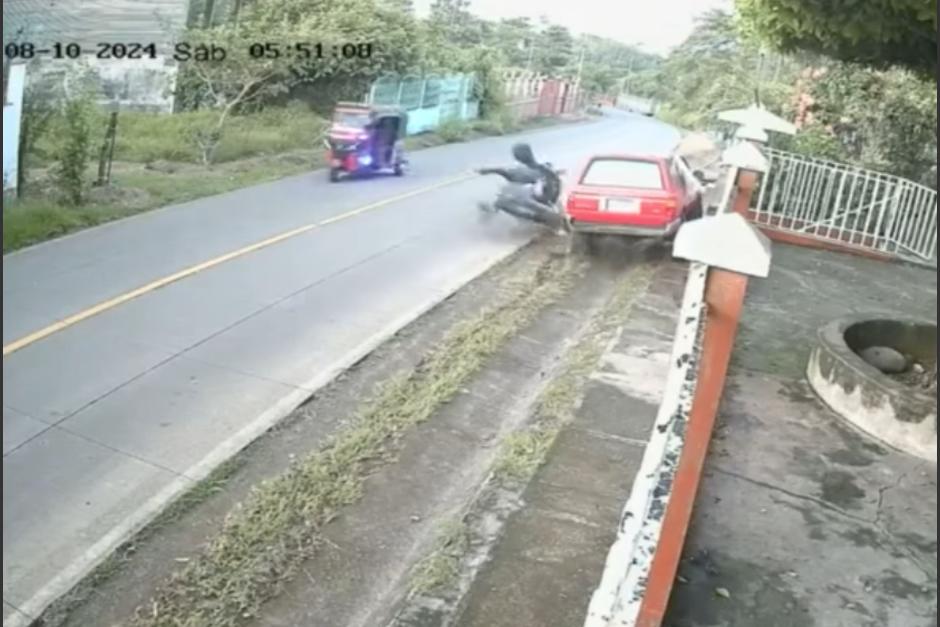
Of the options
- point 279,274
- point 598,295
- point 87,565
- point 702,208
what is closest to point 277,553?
point 87,565

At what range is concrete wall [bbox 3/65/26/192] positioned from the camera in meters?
4.78

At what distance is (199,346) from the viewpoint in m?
4.14

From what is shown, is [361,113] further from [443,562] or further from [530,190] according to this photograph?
[443,562]

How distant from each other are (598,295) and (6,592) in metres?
3.79

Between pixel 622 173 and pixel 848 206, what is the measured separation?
1.66 meters

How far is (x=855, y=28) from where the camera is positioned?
2758 millimetres

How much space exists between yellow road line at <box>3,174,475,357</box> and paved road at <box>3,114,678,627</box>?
22 millimetres

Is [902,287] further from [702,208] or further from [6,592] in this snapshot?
[6,592]

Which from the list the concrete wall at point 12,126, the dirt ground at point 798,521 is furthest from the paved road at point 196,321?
the dirt ground at point 798,521

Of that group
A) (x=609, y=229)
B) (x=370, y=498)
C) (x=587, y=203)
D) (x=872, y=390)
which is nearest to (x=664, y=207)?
(x=609, y=229)

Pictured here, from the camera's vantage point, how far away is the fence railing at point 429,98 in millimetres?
5500

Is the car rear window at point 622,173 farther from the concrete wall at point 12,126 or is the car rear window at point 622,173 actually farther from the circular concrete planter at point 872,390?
the concrete wall at point 12,126

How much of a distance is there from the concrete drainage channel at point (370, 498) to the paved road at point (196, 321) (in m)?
0.14

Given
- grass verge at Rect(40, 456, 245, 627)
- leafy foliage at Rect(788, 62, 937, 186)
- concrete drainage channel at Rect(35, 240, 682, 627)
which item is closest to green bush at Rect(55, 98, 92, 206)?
concrete drainage channel at Rect(35, 240, 682, 627)
